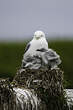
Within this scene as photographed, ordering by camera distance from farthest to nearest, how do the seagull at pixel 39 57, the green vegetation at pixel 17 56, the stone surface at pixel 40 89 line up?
the green vegetation at pixel 17 56, the seagull at pixel 39 57, the stone surface at pixel 40 89

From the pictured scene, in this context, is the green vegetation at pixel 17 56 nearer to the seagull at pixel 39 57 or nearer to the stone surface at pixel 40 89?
the seagull at pixel 39 57

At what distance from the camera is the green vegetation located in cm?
1830

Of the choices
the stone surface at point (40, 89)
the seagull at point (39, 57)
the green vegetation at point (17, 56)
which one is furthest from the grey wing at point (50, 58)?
the green vegetation at point (17, 56)

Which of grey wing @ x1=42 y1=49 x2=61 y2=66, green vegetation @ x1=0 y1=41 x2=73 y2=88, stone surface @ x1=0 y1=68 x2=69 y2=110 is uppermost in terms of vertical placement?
green vegetation @ x1=0 y1=41 x2=73 y2=88

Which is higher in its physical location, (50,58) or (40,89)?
(50,58)

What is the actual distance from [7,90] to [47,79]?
5.98 feet

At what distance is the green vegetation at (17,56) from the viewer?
720 inches

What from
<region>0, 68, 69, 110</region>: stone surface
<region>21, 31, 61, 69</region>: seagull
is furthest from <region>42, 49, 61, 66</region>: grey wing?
<region>0, 68, 69, 110</region>: stone surface

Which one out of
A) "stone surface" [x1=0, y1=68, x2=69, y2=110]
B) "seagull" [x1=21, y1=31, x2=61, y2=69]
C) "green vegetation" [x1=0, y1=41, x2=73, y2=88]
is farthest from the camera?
"green vegetation" [x1=0, y1=41, x2=73, y2=88]

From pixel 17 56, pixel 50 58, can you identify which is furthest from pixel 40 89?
pixel 17 56

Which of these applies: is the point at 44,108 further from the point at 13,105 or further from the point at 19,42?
the point at 19,42

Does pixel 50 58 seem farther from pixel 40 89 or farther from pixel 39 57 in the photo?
pixel 40 89

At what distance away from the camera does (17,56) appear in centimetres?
1872

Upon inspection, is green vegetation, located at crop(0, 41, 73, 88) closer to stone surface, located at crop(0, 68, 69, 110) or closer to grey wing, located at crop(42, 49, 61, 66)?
grey wing, located at crop(42, 49, 61, 66)
